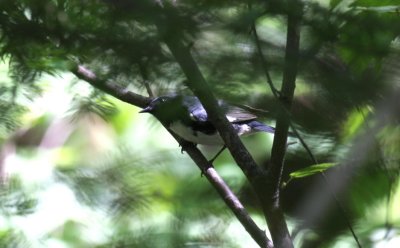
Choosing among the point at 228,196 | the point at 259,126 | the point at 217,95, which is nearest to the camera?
the point at 217,95

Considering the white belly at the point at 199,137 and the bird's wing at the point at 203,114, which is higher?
the white belly at the point at 199,137

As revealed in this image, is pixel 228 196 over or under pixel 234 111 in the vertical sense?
under

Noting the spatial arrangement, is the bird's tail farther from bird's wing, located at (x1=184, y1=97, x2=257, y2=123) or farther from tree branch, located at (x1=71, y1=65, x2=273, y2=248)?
tree branch, located at (x1=71, y1=65, x2=273, y2=248)

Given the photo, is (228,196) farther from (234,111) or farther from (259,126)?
(259,126)

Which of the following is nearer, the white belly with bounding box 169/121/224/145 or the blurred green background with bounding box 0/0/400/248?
the blurred green background with bounding box 0/0/400/248

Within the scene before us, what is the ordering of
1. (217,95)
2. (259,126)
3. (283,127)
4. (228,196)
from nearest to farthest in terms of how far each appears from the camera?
(217,95) → (283,127) → (228,196) → (259,126)

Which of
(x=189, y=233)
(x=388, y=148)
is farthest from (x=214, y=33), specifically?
(x=388, y=148)

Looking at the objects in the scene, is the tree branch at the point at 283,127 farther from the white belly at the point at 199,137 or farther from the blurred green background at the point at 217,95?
the white belly at the point at 199,137

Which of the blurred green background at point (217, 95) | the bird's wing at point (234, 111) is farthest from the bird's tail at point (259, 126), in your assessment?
the blurred green background at point (217, 95)

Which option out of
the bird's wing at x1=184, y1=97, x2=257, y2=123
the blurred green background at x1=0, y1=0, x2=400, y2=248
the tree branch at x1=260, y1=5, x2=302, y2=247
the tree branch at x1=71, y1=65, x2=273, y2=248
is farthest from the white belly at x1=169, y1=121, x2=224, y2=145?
the tree branch at x1=260, y1=5, x2=302, y2=247

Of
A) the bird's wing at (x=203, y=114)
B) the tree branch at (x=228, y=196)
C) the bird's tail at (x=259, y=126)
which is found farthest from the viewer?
the bird's tail at (x=259, y=126)

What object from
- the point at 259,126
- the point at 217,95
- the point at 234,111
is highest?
the point at 259,126

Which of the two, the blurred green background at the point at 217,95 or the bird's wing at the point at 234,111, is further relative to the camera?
the bird's wing at the point at 234,111

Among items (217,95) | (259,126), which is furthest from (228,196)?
(259,126)
